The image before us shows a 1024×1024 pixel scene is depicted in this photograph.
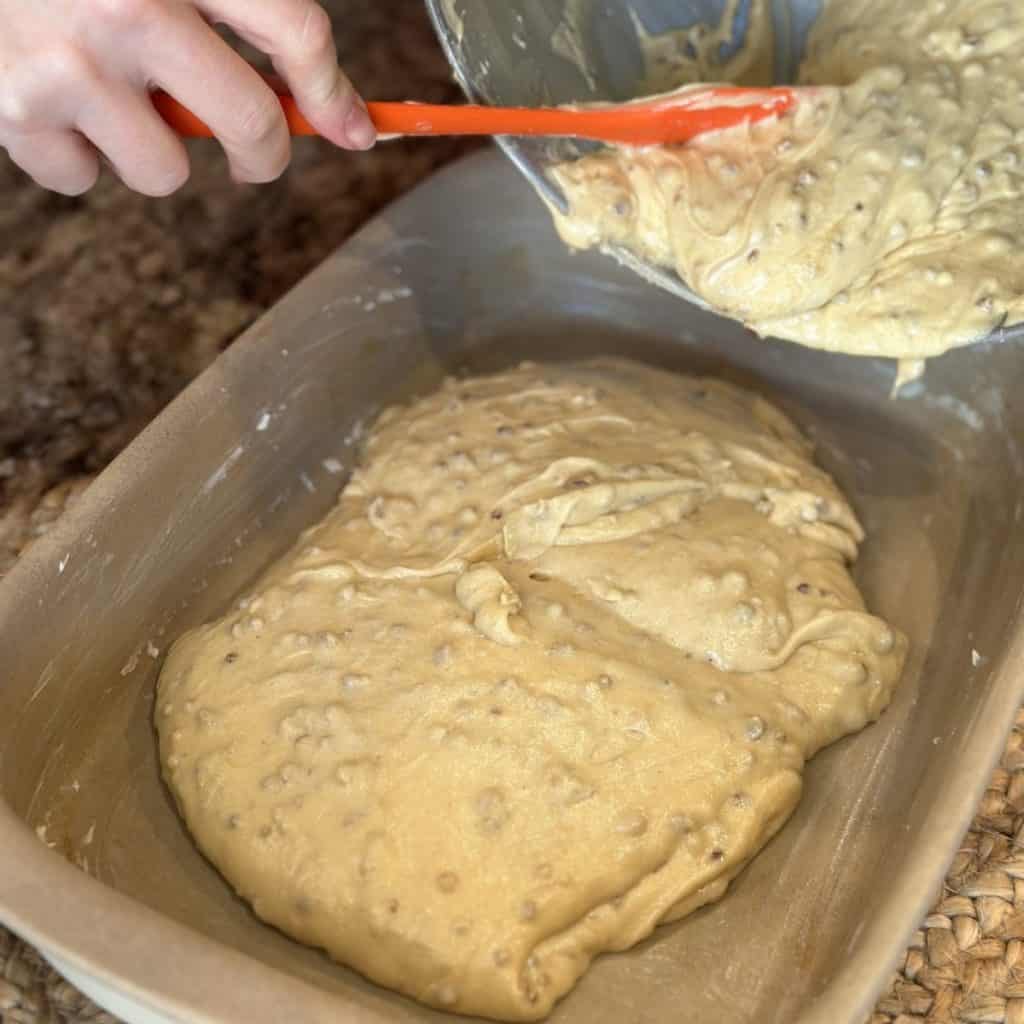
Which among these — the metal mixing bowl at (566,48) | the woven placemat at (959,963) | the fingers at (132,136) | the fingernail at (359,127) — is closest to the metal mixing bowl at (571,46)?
the metal mixing bowl at (566,48)

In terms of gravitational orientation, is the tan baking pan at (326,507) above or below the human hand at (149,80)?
below

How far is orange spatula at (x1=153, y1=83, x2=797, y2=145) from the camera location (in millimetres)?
949

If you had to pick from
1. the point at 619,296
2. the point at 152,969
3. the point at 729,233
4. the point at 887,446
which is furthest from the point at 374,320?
the point at 152,969

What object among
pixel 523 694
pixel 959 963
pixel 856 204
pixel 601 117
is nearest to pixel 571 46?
pixel 601 117

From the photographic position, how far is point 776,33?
1.24 metres

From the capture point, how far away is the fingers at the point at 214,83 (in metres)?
0.81

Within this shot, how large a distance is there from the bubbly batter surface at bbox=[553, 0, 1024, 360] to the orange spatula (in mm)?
16

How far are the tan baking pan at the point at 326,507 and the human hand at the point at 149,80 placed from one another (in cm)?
31

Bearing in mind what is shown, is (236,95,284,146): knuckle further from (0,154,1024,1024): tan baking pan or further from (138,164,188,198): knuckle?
(0,154,1024,1024): tan baking pan

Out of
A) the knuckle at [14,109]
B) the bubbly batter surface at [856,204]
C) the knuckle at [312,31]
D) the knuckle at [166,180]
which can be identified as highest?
the knuckle at [14,109]

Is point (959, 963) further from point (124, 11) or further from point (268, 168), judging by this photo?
point (124, 11)

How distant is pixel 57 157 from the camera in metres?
0.90

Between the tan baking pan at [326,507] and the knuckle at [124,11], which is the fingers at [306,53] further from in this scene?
the tan baking pan at [326,507]

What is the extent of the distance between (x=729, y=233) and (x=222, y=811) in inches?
24.6
